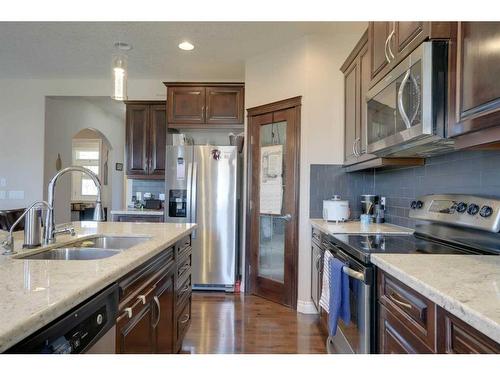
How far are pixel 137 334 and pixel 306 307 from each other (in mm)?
2003

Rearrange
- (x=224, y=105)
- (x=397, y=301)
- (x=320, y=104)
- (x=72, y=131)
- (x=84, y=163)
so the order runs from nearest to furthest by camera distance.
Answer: (x=397, y=301), (x=320, y=104), (x=224, y=105), (x=72, y=131), (x=84, y=163)

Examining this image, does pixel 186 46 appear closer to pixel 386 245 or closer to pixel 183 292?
pixel 183 292

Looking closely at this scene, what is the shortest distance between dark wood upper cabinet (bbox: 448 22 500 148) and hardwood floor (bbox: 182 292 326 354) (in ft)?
5.75

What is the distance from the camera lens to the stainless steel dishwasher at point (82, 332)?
68 cm

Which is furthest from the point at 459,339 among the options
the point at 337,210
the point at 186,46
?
the point at 186,46

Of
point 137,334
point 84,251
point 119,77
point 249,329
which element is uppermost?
point 119,77

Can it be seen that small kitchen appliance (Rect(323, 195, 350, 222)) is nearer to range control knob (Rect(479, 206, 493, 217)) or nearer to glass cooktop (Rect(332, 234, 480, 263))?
glass cooktop (Rect(332, 234, 480, 263))

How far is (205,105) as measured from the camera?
12.7 ft

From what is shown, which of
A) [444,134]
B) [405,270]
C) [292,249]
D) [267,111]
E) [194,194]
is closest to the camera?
[405,270]
